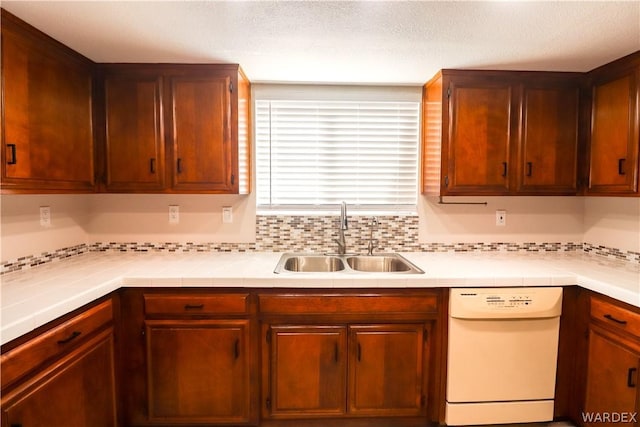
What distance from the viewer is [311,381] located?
1810mm

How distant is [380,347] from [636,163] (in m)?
1.76

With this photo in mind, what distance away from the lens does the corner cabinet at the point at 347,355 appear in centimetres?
177

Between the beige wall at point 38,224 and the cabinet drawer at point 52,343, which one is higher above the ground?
the beige wall at point 38,224

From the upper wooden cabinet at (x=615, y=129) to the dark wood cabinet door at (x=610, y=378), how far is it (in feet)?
2.90

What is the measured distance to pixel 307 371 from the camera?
180 centimetres

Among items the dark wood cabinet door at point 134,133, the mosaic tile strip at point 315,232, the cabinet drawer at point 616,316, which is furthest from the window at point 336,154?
the cabinet drawer at point 616,316

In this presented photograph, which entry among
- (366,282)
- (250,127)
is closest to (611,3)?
(366,282)

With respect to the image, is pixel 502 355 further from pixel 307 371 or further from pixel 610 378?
pixel 307 371

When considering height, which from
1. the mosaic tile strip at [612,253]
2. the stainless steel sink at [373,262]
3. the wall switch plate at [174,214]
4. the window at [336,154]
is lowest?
the stainless steel sink at [373,262]

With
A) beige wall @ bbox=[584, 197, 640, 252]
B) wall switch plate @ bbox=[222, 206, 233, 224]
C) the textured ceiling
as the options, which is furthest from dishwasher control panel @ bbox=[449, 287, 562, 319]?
wall switch plate @ bbox=[222, 206, 233, 224]

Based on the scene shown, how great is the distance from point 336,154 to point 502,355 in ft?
5.43

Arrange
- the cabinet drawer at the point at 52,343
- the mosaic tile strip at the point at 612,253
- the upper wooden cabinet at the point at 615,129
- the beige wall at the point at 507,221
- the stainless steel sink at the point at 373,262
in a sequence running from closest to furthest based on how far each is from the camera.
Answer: the cabinet drawer at the point at 52,343
the upper wooden cabinet at the point at 615,129
the mosaic tile strip at the point at 612,253
the stainless steel sink at the point at 373,262
the beige wall at the point at 507,221

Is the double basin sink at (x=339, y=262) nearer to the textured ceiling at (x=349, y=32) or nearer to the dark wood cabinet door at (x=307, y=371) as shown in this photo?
the dark wood cabinet door at (x=307, y=371)

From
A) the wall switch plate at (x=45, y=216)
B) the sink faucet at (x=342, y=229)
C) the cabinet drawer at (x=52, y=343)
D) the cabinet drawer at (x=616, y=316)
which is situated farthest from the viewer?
the sink faucet at (x=342, y=229)
